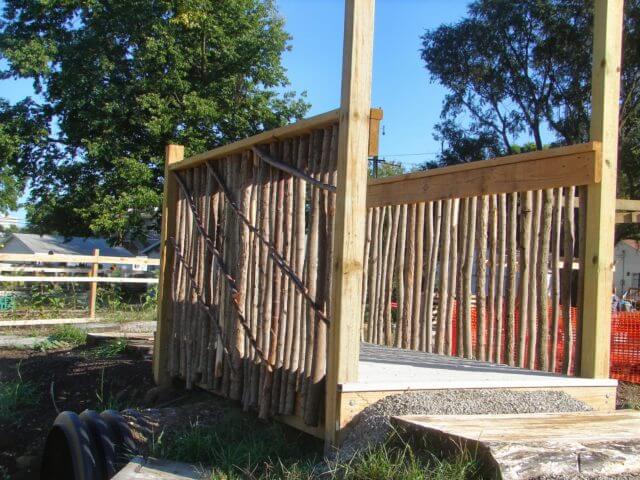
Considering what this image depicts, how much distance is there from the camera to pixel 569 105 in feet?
71.1

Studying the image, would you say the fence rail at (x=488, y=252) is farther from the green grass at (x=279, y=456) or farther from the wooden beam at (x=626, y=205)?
the wooden beam at (x=626, y=205)

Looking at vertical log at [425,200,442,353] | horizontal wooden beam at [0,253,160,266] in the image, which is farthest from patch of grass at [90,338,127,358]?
horizontal wooden beam at [0,253,160,266]

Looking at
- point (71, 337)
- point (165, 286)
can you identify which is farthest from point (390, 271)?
point (71, 337)

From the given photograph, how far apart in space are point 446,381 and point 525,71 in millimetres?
20664

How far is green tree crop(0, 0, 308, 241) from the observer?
23.1 metres

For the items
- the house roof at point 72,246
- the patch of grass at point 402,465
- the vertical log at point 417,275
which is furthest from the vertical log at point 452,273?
the house roof at point 72,246

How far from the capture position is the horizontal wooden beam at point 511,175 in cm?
446

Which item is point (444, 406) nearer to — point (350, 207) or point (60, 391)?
point (350, 207)

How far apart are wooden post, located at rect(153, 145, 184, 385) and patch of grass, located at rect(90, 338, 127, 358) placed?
1.88 meters

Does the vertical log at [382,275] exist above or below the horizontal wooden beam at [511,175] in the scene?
below

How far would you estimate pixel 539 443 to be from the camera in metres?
2.83

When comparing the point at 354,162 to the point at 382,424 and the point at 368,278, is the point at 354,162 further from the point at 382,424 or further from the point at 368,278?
the point at 368,278

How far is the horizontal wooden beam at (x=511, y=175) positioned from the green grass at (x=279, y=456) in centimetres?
225

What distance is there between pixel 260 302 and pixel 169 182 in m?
2.48
